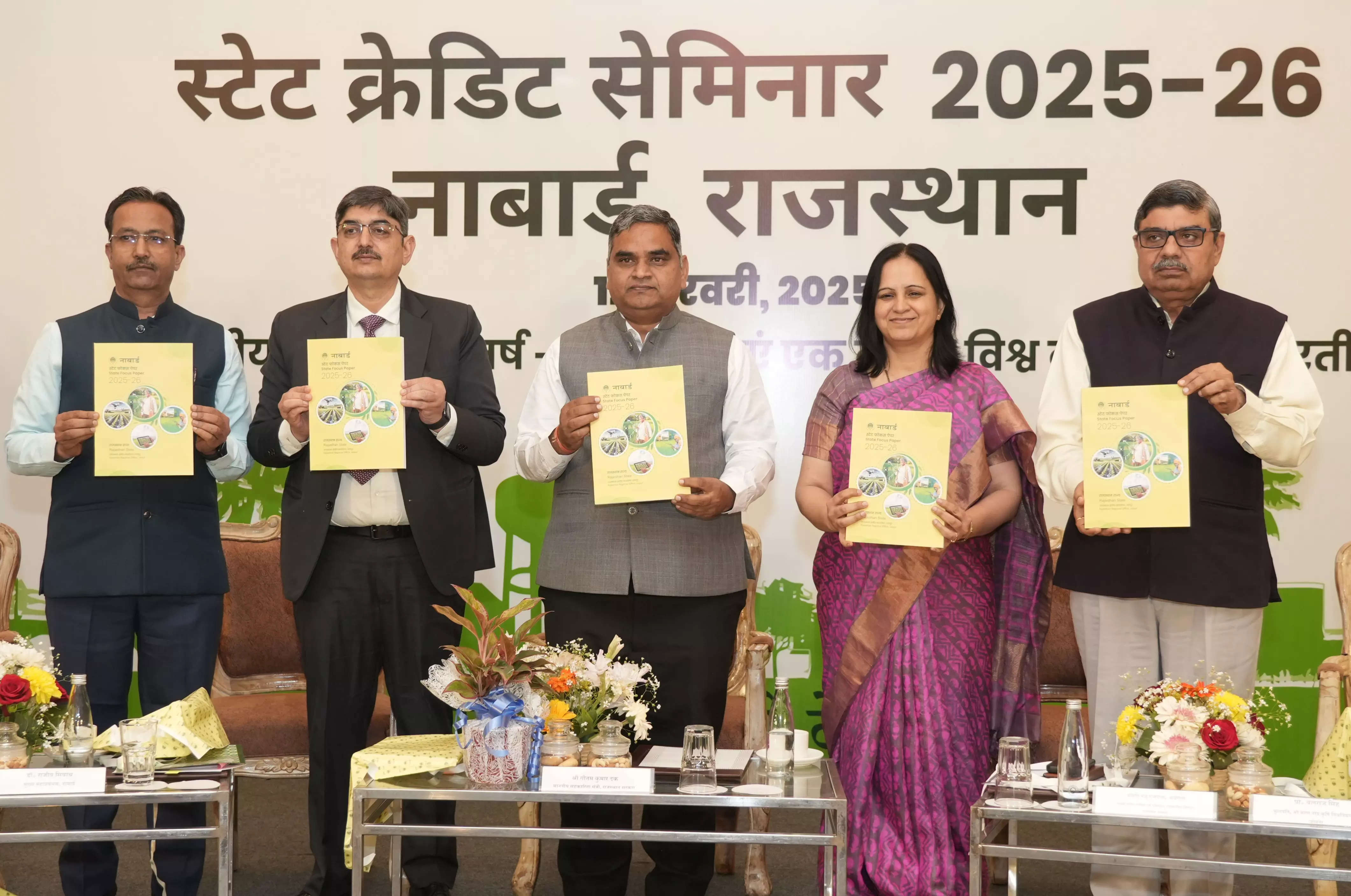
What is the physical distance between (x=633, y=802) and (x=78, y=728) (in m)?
1.34

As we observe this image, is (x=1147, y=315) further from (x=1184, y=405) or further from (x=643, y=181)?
(x=643, y=181)

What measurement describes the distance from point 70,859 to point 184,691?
54cm

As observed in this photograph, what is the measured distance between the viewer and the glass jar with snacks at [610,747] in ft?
9.21

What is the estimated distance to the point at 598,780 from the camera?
2693mm

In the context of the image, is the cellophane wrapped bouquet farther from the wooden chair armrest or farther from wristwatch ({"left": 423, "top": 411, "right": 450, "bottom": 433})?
the wooden chair armrest

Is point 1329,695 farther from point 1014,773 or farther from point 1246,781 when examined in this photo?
point 1014,773

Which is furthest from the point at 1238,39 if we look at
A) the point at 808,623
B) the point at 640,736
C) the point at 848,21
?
the point at 640,736

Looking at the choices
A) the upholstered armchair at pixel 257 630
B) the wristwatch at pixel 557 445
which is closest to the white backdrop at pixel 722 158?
the upholstered armchair at pixel 257 630

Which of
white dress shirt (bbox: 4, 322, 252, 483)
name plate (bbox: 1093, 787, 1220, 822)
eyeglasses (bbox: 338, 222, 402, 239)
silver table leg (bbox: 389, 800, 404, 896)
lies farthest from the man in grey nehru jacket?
name plate (bbox: 1093, 787, 1220, 822)

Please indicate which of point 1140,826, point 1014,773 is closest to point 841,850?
point 1014,773

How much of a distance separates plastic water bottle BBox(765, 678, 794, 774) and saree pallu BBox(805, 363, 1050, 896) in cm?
51

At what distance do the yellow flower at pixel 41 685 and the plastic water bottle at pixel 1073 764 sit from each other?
2.32m

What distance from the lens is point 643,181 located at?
513cm

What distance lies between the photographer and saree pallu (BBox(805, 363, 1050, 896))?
131 inches
